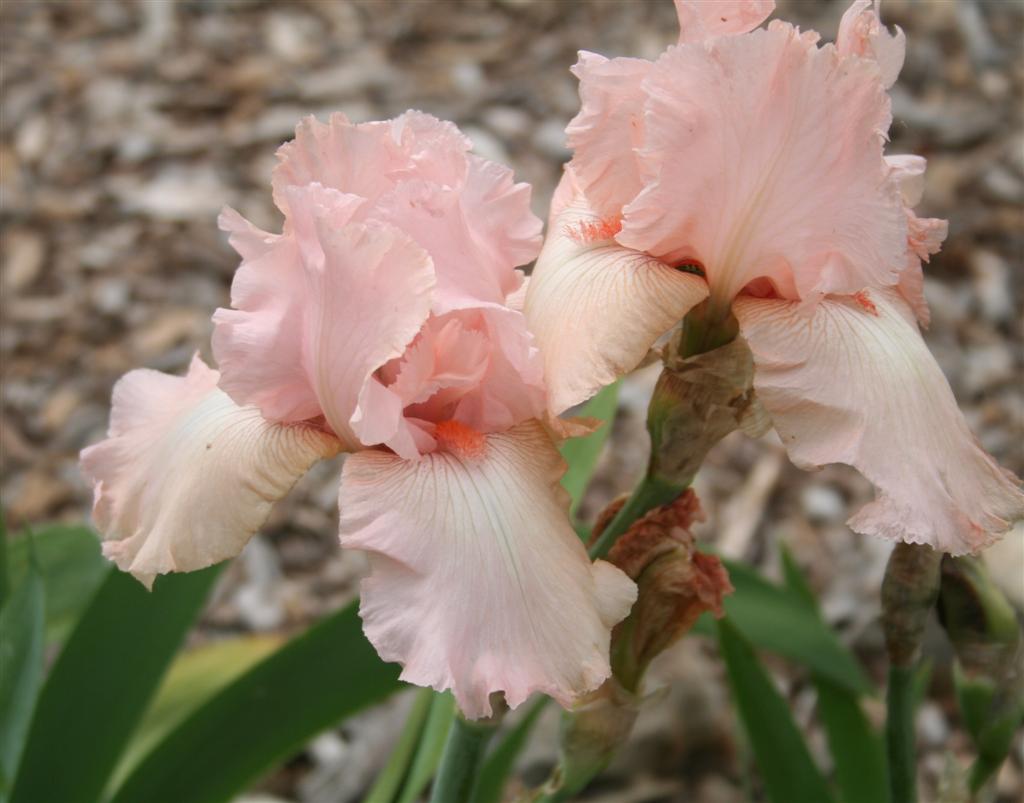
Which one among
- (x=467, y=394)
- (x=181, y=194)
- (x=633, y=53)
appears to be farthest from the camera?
(x=633, y=53)

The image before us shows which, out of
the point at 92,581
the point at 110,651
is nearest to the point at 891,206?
the point at 110,651

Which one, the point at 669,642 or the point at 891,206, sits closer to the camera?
the point at 891,206

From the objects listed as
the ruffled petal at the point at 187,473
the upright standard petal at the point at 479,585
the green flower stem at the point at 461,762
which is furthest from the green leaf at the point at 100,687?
the upright standard petal at the point at 479,585

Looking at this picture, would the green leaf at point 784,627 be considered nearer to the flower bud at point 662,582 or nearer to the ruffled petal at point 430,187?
the flower bud at point 662,582

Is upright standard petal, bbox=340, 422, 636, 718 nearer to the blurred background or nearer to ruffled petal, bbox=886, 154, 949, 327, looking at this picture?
ruffled petal, bbox=886, 154, 949, 327

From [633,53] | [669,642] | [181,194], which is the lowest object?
[181,194]

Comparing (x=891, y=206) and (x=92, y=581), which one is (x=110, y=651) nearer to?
(x=92, y=581)

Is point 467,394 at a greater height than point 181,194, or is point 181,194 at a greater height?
point 467,394

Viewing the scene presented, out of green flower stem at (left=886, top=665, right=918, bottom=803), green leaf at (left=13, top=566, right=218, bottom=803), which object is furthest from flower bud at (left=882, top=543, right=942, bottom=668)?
green leaf at (left=13, top=566, right=218, bottom=803)
